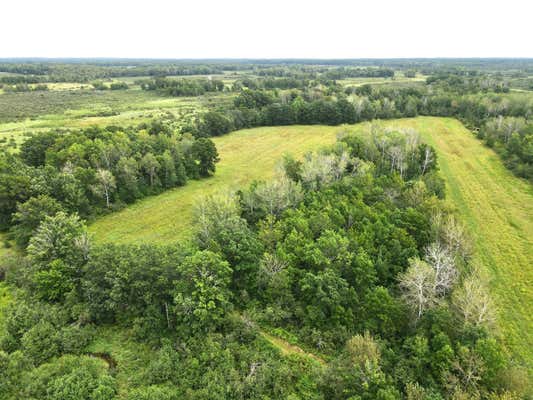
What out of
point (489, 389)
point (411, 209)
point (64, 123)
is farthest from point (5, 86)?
point (489, 389)

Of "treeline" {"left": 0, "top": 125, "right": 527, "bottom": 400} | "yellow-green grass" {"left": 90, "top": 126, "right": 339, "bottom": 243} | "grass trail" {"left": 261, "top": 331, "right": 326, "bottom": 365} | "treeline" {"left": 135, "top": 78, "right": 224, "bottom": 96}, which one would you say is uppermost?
"treeline" {"left": 135, "top": 78, "right": 224, "bottom": 96}

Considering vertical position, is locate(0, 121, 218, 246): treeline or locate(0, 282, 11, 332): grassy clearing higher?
locate(0, 121, 218, 246): treeline

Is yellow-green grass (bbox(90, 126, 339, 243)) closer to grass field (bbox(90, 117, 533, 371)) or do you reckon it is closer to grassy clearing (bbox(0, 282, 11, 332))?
grass field (bbox(90, 117, 533, 371))

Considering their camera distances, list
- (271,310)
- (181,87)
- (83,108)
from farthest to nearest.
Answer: (181,87) → (83,108) → (271,310)

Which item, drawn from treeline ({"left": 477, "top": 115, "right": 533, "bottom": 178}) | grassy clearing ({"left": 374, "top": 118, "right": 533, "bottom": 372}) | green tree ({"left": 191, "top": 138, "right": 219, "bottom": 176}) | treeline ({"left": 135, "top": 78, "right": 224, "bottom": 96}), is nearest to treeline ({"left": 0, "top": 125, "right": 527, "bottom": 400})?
grassy clearing ({"left": 374, "top": 118, "right": 533, "bottom": 372})

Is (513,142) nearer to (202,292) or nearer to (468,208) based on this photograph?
(468,208)

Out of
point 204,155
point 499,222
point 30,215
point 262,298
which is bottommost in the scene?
point 499,222

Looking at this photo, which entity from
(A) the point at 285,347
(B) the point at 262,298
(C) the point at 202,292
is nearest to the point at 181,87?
(B) the point at 262,298
